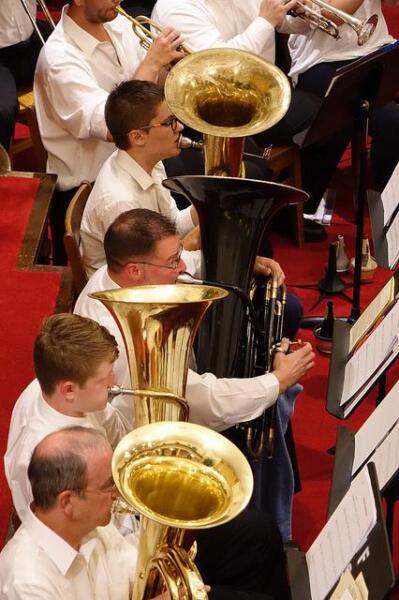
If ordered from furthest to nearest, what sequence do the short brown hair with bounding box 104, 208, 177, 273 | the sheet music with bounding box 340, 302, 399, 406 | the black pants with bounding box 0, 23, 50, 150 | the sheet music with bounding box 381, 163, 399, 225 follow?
1. the black pants with bounding box 0, 23, 50, 150
2. the sheet music with bounding box 381, 163, 399, 225
3. the short brown hair with bounding box 104, 208, 177, 273
4. the sheet music with bounding box 340, 302, 399, 406

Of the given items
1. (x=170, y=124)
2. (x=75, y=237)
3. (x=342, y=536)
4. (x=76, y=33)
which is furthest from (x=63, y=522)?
(x=76, y=33)

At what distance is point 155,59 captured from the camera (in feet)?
14.7

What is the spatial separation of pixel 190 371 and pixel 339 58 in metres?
2.66

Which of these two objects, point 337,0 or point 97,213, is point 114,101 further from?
point 337,0

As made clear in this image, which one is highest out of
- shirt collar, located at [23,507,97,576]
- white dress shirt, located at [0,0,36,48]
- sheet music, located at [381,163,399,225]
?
white dress shirt, located at [0,0,36,48]

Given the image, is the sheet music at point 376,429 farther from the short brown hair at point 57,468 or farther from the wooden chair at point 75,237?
the wooden chair at point 75,237

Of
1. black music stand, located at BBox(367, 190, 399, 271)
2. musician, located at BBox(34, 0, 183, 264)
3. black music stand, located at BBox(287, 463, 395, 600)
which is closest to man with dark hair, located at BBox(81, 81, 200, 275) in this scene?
musician, located at BBox(34, 0, 183, 264)

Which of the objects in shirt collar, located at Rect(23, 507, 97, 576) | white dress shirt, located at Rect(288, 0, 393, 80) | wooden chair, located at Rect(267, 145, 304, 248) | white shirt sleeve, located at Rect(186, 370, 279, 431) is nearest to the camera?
shirt collar, located at Rect(23, 507, 97, 576)

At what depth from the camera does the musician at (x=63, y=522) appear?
8.14 feet

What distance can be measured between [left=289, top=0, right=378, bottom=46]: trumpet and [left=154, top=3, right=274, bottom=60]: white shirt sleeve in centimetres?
23

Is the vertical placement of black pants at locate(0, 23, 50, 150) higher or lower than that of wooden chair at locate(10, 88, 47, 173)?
higher

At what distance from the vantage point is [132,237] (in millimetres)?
3402

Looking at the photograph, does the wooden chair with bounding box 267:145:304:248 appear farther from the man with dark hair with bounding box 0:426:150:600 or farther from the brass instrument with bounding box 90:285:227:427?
the man with dark hair with bounding box 0:426:150:600

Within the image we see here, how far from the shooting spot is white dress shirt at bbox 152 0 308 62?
492 cm
